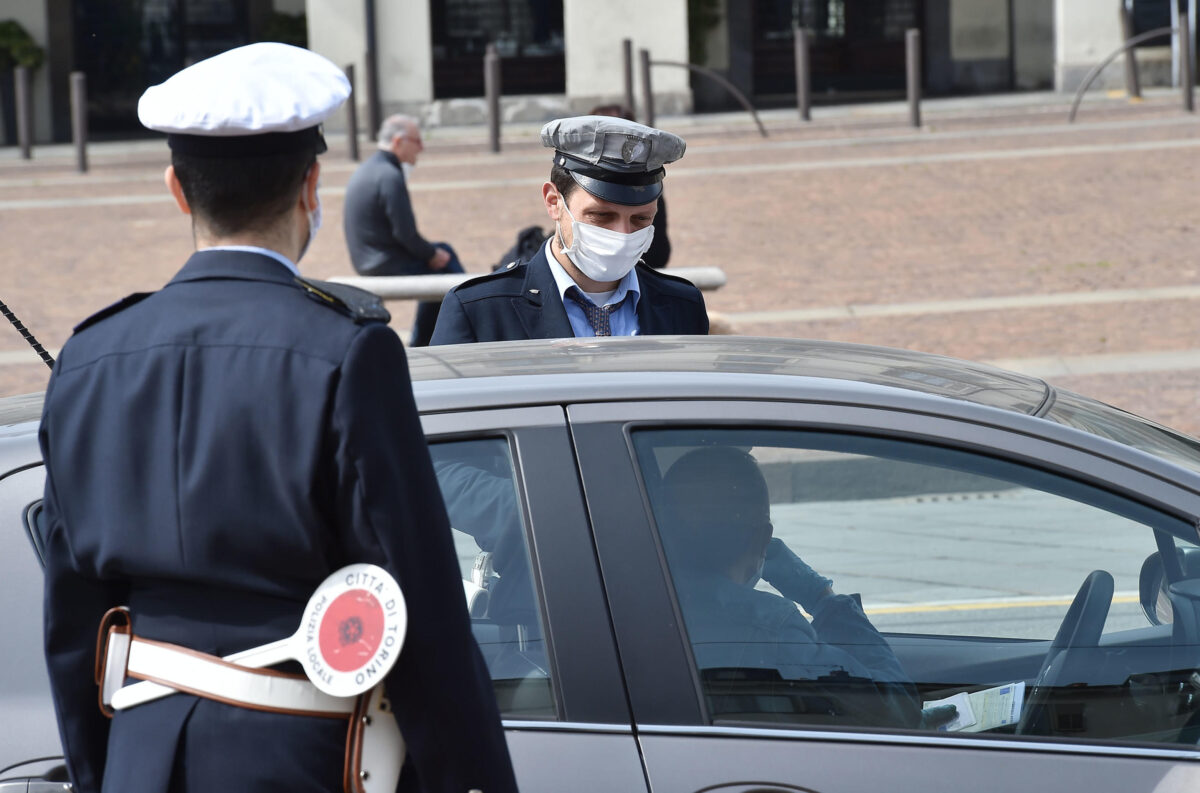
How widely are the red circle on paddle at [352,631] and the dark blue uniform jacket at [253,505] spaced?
4cm

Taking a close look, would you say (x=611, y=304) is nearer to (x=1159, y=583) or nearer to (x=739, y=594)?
(x=739, y=594)

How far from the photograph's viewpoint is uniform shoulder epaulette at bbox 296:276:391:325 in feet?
5.49

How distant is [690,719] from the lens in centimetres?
216

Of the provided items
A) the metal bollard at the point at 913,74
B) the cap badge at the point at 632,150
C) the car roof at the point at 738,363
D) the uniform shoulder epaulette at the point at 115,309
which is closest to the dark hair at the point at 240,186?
the uniform shoulder epaulette at the point at 115,309

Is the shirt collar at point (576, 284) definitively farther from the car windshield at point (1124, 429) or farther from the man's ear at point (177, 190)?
the man's ear at point (177, 190)

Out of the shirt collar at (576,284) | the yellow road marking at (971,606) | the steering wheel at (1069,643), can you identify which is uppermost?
the shirt collar at (576,284)

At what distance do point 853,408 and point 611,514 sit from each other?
44 centimetres

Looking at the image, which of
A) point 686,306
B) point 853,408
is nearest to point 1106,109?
point 686,306

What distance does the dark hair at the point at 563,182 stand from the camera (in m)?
3.68

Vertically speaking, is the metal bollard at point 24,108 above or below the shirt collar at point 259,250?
above

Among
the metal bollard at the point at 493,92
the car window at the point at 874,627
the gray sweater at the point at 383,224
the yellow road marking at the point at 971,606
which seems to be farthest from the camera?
the metal bollard at the point at 493,92

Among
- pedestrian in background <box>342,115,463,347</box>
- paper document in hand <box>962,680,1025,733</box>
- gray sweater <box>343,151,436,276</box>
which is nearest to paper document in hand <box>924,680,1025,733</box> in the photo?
paper document in hand <box>962,680,1025,733</box>

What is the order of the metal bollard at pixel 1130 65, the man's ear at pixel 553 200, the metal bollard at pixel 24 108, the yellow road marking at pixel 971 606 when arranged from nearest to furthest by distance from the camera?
1. the man's ear at pixel 553 200
2. the yellow road marking at pixel 971 606
3. the metal bollard at pixel 24 108
4. the metal bollard at pixel 1130 65

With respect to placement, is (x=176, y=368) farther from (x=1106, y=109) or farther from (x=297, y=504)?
(x=1106, y=109)
